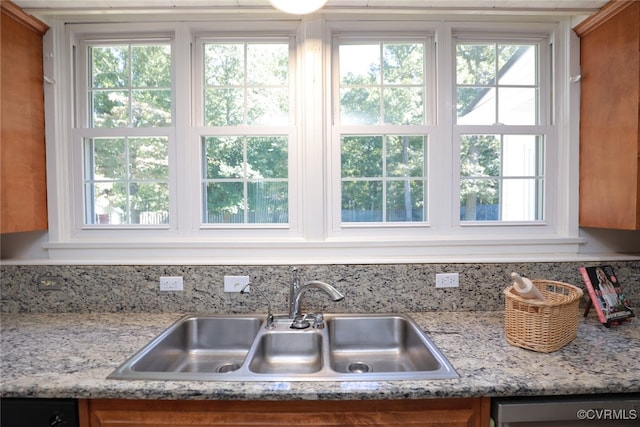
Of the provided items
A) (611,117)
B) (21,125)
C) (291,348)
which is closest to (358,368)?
(291,348)

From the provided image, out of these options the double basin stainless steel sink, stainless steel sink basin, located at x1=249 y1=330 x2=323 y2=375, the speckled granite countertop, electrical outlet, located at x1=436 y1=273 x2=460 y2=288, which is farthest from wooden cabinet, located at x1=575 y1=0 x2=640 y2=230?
stainless steel sink basin, located at x1=249 y1=330 x2=323 y2=375

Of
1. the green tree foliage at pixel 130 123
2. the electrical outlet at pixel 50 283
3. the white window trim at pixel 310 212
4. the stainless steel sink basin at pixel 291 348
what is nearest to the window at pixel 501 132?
the white window trim at pixel 310 212

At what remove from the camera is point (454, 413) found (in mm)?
954

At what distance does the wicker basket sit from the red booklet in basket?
29cm

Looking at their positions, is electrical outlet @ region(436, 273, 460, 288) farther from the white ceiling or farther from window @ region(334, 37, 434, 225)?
the white ceiling

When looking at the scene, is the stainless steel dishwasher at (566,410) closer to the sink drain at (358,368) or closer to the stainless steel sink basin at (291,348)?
the sink drain at (358,368)

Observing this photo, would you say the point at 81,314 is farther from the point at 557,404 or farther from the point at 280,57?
the point at 557,404

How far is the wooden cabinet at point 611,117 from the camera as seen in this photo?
1353mm

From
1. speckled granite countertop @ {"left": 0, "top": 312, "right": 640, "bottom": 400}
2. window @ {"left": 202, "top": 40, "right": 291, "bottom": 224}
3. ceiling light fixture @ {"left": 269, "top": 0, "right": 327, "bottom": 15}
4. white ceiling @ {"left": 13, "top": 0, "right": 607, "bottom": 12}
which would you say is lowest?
speckled granite countertop @ {"left": 0, "top": 312, "right": 640, "bottom": 400}

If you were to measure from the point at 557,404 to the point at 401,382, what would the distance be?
1.61 feet

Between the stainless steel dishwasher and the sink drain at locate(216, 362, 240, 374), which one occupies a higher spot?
the stainless steel dishwasher

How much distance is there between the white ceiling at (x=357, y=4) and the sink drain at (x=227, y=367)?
1.79 metres

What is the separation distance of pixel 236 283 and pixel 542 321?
1338 millimetres

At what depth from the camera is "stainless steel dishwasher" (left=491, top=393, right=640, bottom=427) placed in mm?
926
